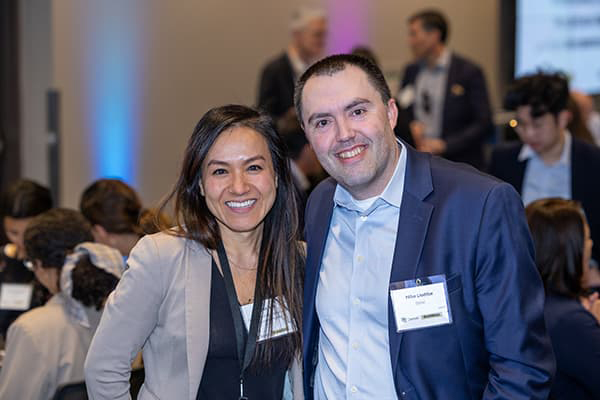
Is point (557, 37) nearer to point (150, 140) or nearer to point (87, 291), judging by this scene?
point (150, 140)

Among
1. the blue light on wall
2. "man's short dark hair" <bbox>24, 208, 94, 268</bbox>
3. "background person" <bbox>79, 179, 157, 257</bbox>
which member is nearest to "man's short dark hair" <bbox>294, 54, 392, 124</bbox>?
"man's short dark hair" <bbox>24, 208, 94, 268</bbox>

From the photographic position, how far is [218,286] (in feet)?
7.52

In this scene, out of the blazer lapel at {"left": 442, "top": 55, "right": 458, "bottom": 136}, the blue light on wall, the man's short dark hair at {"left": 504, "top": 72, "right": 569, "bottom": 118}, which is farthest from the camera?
the blue light on wall

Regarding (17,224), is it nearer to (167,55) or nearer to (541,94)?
(541,94)

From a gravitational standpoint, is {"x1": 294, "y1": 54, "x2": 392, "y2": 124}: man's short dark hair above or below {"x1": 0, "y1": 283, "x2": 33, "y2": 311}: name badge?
above

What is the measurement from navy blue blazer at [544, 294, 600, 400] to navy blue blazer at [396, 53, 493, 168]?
9.24 ft

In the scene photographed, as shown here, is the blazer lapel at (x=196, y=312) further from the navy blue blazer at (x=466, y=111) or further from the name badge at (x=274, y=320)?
the navy blue blazer at (x=466, y=111)

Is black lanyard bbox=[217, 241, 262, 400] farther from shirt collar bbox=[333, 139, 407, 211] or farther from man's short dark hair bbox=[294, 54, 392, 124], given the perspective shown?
man's short dark hair bbox=[294, 54, 392, 124]

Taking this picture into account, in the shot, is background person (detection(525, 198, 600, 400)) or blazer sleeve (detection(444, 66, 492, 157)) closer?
background person (detection(525, 198, 600, 400))

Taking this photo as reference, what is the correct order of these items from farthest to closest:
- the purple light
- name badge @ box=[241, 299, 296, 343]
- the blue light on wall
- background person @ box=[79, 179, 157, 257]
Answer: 1. the purple light
2. the blue light on wall
3. background person @ box=[79, 179, 157, 257]
4. name badge @ box=[241, 299, 296, 343]

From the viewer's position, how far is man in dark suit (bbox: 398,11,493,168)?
17.8ft

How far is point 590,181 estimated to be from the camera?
12.2 feet

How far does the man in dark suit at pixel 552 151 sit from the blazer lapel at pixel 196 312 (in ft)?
6.80

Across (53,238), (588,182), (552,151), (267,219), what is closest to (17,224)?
(53,238)
